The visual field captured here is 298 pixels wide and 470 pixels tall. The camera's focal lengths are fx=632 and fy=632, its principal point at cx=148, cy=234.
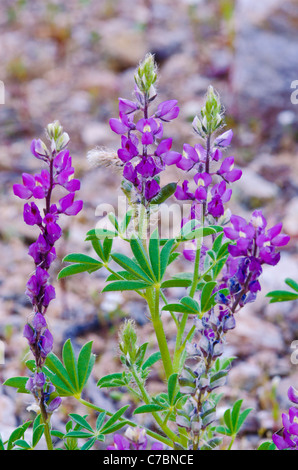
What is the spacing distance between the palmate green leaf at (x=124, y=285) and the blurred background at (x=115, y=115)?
1039 millimetres

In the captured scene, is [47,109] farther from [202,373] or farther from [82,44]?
[202,373]

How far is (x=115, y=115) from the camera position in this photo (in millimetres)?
4914

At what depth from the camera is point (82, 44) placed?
5789mm

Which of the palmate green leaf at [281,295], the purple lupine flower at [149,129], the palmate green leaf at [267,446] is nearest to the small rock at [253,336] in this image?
the palmate green leaf at [267,446]

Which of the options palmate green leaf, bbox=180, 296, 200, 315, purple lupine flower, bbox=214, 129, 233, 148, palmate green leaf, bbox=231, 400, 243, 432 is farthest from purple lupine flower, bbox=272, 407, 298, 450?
purple lupine flower, bbox=214, 129, 233, 148

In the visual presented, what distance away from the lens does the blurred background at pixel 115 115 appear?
3.03m

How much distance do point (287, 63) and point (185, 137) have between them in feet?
3.70

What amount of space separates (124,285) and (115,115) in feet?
11.4

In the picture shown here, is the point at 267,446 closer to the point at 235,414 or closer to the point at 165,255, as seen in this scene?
the point at 235,414

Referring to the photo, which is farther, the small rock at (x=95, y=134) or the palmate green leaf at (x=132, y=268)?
the small rock at (x=95, y=134)

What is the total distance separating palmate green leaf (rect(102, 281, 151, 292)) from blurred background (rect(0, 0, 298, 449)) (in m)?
1.04

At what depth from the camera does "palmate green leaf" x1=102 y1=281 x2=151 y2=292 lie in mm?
1587

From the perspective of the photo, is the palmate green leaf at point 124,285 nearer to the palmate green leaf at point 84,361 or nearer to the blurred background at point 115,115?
→ the palmate green leaf at point 84,361

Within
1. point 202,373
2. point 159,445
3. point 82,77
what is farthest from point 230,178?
point 82,77
